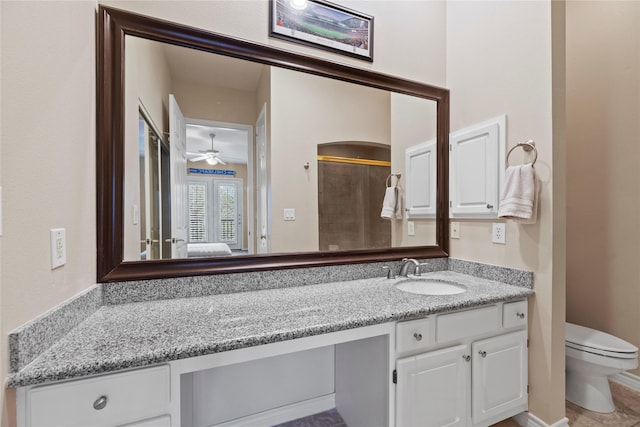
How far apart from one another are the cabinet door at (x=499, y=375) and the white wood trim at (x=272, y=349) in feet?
1.90

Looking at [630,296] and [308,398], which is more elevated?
[630,296]

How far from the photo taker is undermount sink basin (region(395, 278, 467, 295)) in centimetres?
166

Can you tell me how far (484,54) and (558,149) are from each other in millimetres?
775

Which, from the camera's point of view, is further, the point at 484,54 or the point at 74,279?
the point at 484,54

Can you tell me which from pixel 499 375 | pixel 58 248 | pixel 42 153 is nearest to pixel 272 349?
pixel 58 248

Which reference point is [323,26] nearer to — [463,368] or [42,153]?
[42,153]

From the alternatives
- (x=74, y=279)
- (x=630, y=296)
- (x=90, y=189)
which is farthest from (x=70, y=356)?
(x=630, y=296)

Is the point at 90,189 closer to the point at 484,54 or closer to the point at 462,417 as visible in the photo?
the point at 462,417

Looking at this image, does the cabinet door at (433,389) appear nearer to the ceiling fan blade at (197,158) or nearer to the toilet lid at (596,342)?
the toilet lid at (596,342)

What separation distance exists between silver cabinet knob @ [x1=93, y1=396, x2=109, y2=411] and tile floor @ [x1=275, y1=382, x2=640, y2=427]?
43.6 inches

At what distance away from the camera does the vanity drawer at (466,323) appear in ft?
4.12

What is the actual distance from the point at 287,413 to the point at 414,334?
3.13 feet

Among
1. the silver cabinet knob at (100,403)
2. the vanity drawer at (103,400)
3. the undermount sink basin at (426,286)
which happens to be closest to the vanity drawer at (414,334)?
the undermount sink basin at (426,286)

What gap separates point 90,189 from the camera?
112cm
